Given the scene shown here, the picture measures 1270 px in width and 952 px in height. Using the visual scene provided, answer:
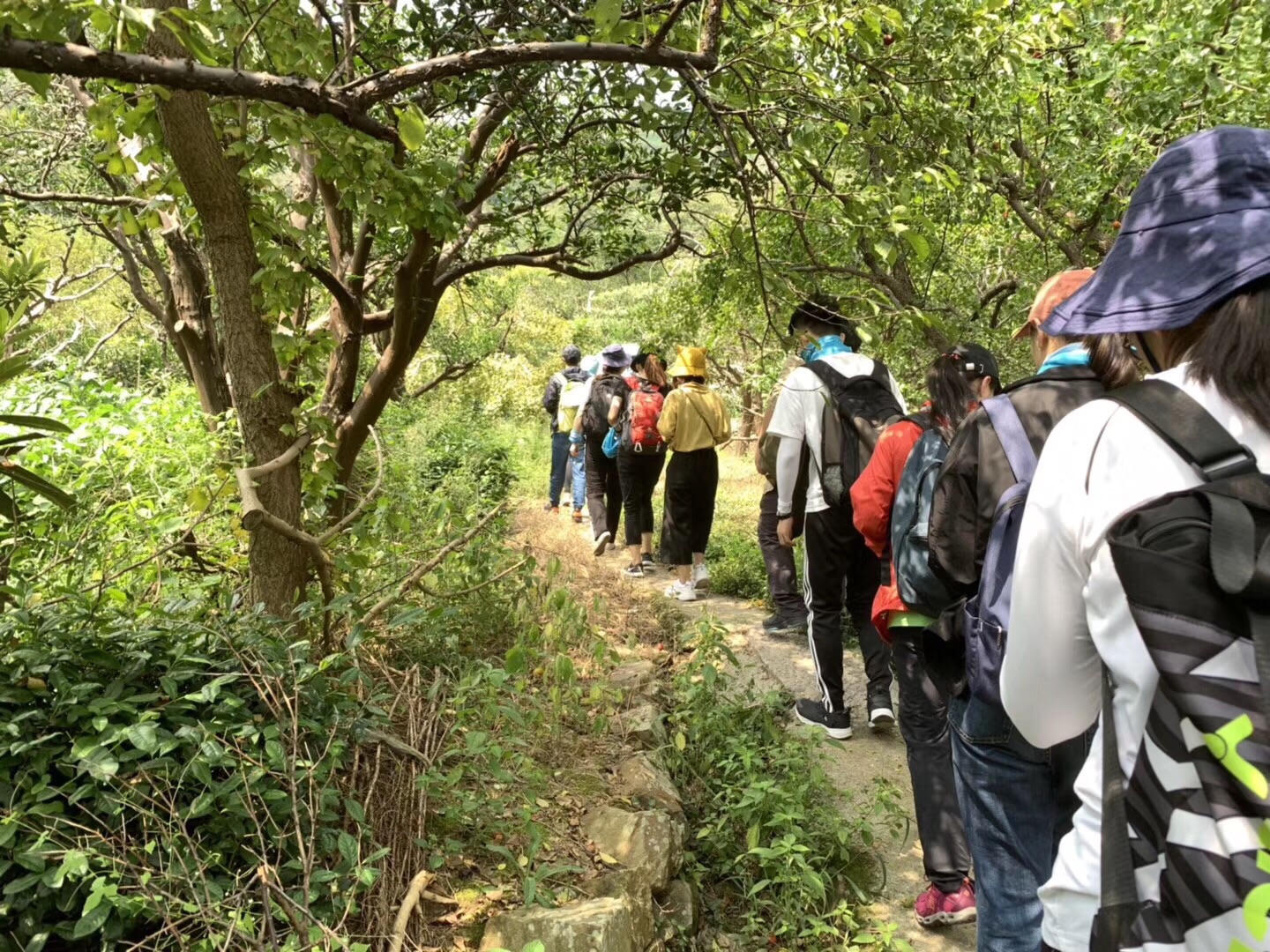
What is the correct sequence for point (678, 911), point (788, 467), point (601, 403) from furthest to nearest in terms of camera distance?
1. point (601, 403)
2. point (788, 467)
3. point (678, 911)

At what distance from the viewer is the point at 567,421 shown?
8711 mm

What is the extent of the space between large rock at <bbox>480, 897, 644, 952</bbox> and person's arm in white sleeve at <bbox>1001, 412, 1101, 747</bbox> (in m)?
1.55

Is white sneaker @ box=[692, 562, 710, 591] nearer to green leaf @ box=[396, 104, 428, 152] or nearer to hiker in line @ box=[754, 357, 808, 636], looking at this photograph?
hiker in line @ box=[754, 357, 808, 636]

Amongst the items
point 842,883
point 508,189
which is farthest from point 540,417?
point 842,883

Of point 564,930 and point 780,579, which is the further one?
point 780,579

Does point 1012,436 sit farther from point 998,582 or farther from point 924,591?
point 924,591

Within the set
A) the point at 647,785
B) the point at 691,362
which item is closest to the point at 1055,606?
the point at 647,785

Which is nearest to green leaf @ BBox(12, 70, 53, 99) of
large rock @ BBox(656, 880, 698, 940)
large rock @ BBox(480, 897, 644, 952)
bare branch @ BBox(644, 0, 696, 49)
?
bare branch @ BBox(644, 0, 696, 49)

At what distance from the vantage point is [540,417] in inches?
815

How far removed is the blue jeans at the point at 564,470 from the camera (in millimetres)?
9055

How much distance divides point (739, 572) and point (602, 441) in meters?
1.77

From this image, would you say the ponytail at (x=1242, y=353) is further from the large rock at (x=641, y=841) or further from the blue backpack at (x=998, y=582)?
the large rock at (x=641, y=841)

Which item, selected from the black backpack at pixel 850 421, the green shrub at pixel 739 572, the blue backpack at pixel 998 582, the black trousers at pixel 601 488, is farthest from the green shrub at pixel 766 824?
the black trousers at pixel 601 488

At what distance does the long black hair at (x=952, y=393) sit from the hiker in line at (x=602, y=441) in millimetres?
4542
